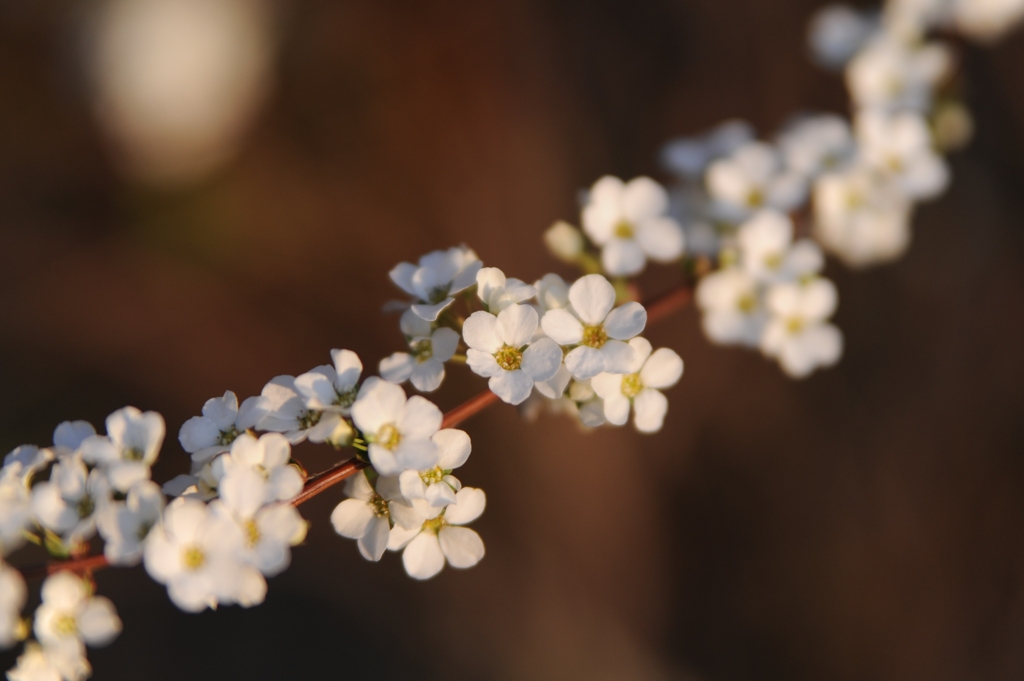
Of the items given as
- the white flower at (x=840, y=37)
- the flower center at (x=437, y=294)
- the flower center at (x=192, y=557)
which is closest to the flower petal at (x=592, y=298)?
the flower center at (x=437, y=294)

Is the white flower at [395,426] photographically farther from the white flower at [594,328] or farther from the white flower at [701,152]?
the white flower at [701,152]

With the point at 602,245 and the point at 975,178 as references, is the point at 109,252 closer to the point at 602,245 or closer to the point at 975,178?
the point at 602,245

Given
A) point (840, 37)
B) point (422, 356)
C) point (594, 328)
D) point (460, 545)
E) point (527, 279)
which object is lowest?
point (460, 545)

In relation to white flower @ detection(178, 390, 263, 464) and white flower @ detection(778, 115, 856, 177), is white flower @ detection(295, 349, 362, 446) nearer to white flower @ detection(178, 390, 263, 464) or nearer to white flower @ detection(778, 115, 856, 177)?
white flower @ detection(178, 390, 263, 464)

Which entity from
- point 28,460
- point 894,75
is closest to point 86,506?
point 28,460

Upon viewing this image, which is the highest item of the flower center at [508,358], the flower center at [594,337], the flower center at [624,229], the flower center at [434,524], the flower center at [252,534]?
the flower center at [624,229]

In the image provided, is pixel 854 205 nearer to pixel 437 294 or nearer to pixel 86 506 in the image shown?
pixel 437 294
